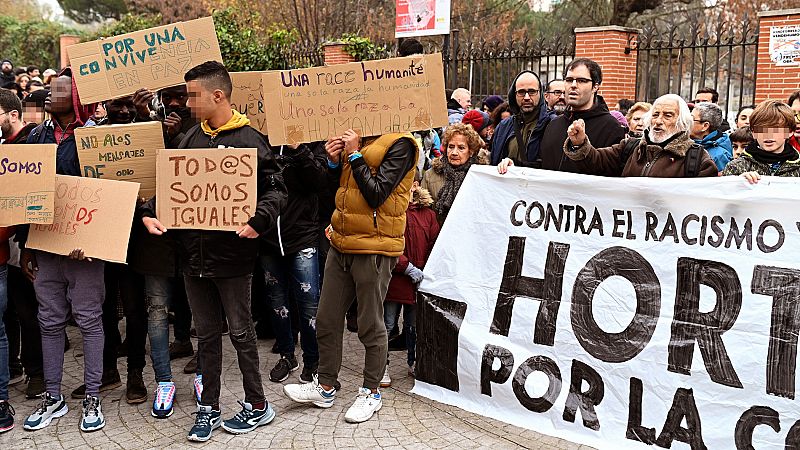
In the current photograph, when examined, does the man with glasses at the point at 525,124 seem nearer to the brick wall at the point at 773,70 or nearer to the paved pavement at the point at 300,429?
the paved pavement at the point at 300,429

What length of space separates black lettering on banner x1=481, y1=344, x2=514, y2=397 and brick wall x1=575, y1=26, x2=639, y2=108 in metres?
8.58

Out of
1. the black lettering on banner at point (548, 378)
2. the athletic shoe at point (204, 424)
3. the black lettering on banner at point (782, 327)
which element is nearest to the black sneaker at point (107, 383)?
the athletic shoe at point (204, 424)

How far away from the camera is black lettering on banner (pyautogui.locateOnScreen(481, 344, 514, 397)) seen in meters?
4.76

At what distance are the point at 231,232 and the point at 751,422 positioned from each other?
284 centimetres

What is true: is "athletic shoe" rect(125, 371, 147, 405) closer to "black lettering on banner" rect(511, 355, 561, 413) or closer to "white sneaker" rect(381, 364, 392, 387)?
"white sneaker" rect(381, 364, 392, 387)

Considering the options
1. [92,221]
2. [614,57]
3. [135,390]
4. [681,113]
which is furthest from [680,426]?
[614,57]

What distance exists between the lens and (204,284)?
15.0 ft

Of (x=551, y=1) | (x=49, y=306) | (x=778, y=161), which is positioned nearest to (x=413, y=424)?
(x=49, y=306)

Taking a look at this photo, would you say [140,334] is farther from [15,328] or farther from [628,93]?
[628,93]

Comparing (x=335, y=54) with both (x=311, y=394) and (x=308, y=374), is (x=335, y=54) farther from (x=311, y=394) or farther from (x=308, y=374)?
(x=311, y=394)

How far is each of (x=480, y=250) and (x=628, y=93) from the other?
28.1 ft

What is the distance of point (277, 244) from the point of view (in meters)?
5.31

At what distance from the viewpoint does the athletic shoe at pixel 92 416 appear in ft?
15.3

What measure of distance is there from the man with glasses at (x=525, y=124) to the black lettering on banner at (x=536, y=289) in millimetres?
987
